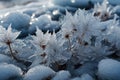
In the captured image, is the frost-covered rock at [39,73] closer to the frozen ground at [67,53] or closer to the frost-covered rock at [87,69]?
the frozen ground at [67,53]

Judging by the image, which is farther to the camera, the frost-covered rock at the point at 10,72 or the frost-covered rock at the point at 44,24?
the frost-covered rock at the point at 44,24

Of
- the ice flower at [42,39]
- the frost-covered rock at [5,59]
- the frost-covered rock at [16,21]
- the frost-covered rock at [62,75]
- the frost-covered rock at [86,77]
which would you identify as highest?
the ice flower at [42,39]

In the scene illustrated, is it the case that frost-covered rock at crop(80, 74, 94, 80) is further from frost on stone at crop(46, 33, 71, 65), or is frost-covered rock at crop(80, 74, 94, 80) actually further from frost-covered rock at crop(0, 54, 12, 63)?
frost-covered rock at crop(0, 54, 12, 63)

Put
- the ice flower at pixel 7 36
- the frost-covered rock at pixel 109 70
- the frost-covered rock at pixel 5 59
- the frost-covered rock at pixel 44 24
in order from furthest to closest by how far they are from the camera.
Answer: the frost-covered rock at pixel 44 24
the frost-covered rock at pixel 5 59
the ice flower at pixel 7 36
the frost-covered rock at pixel 109 70

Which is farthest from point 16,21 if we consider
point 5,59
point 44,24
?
point 5,59

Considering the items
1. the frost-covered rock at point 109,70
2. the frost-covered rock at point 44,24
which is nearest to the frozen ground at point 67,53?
the frost-covered rock at point 109,70

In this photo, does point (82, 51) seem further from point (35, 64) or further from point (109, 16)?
point (109, 16)

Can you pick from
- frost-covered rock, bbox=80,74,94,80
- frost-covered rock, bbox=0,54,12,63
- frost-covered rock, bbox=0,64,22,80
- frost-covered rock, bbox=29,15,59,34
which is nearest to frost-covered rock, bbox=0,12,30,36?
frost-covered rock, bbox=29,15,59,34
